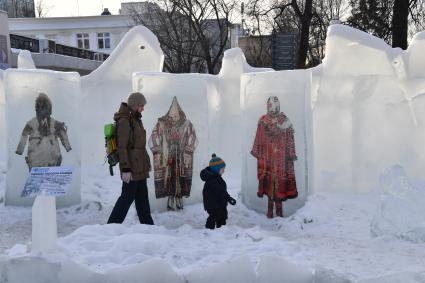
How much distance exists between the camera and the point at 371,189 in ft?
26.7

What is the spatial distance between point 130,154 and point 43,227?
5.81 ft

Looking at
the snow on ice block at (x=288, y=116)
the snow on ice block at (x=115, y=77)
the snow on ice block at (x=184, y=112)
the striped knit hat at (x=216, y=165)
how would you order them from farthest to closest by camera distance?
the snow on ice block at (x=115, y=77) → the snow on ice block at (x=184, y=112) → the snow on ice block at (x=288, y=116) → the striped knit hat at (x=216, y=165)

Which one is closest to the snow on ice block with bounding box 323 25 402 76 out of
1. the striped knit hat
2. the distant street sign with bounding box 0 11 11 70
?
the striped knit hat

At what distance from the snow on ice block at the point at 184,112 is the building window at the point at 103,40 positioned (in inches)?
1800

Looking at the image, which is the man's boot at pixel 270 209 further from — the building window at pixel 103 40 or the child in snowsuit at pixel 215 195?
the building window at pixel 103 40

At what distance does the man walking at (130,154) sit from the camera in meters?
5.81

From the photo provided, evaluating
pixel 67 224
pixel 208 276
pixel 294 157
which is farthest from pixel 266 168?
pixel 208 276

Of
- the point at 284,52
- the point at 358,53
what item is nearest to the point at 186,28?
the point at 284,52

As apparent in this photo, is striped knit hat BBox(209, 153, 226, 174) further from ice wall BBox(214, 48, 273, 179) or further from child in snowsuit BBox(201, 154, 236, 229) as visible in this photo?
ice wall BBox(214, 48, 273, 179)

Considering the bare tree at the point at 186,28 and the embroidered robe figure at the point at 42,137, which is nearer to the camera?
the embroidered robe figure at the point at 42,137

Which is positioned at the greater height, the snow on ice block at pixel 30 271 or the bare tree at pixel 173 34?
the bare tree at pixel 173 34

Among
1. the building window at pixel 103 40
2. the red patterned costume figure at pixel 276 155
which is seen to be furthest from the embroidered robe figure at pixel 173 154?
the building window at pixel 103 40

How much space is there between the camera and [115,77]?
10094 millimetres

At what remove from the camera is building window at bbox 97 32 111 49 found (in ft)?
169
